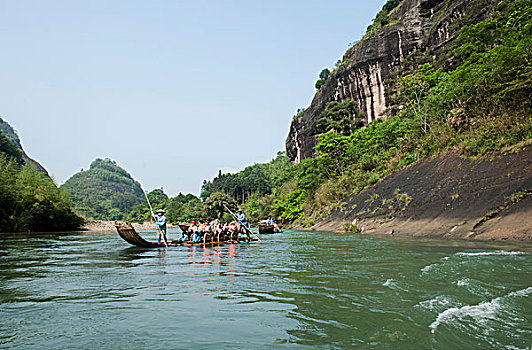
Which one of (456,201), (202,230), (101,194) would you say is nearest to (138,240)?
(202,230)

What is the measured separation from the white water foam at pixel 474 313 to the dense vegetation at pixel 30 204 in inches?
1498

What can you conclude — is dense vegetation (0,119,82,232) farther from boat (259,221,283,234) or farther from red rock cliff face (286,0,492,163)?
red rock cliff face (286,0,492,163)

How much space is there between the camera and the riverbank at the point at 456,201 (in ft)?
41.8

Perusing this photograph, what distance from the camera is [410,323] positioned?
4195 millimetres

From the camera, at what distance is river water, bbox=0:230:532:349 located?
3789 millimetres

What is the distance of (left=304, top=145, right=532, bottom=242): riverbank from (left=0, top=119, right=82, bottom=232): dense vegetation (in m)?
29.7

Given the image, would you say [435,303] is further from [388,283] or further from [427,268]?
[427,268]

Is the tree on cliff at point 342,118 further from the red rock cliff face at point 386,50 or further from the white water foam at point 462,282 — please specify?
the white water foam at point 462,282

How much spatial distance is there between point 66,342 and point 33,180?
3979cm

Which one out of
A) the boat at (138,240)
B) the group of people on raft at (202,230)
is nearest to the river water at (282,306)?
the boat at (138,240)

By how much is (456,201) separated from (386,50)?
36342 millimetres

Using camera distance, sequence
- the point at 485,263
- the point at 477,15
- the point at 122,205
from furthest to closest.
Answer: the point at 122,205 < the point at 477,15 < the point at 485,263

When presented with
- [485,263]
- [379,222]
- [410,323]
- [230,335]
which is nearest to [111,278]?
[230,335]

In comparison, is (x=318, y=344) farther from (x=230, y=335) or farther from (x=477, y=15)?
(x=477, y=15)
